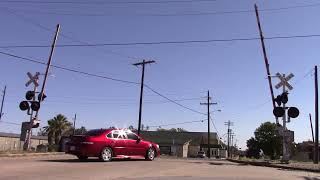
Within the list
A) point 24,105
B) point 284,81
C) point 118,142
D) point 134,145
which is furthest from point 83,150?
point 24,105

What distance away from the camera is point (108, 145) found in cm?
1909

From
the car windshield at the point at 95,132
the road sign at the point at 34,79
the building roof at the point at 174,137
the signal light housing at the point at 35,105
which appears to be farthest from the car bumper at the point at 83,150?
the building roof at the point at 174,137

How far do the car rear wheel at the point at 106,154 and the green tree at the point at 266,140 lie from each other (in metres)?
85.2

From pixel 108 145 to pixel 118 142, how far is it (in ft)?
1.96

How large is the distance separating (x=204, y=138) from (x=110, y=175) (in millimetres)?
97325

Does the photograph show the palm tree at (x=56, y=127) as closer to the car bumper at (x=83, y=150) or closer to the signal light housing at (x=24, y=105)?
the signal light housing at (x=24, y=105)

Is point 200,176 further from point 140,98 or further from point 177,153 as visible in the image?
point 177,153

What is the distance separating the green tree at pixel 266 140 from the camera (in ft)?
333

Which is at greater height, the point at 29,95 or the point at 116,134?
the point at 29,95

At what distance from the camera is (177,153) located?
8906cm

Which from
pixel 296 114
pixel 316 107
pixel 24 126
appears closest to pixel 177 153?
pixel 316 107

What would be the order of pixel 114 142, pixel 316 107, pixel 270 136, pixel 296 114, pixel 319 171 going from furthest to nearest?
pixel 270 136 → pixel 316 107 → pixel 296 114 → pixel 114 142 → pixel 319 171

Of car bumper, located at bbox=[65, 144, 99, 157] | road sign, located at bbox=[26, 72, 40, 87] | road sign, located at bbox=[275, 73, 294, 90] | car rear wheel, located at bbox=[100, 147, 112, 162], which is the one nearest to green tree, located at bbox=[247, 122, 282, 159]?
road sign, located at bbox=[26, 72, 40, 87]

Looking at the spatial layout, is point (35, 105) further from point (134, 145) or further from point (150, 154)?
point (134, 145)
